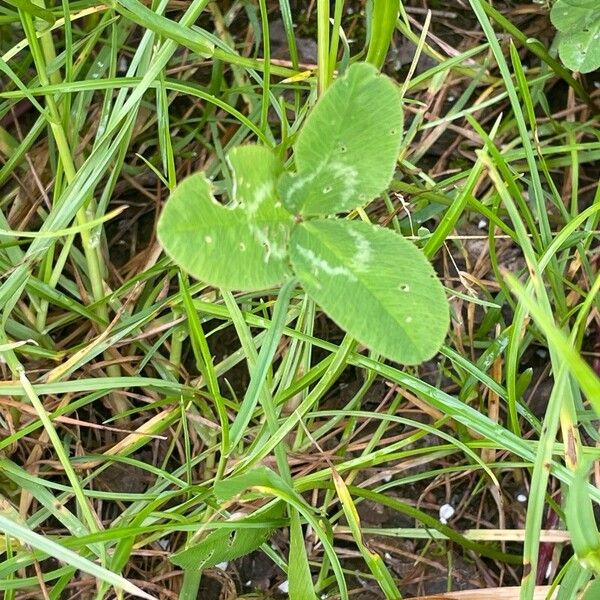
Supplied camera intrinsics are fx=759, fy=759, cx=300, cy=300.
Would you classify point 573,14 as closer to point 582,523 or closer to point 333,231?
point 333,231

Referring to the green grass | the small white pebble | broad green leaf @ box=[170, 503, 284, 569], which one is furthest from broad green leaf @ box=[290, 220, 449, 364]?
the small white pebble

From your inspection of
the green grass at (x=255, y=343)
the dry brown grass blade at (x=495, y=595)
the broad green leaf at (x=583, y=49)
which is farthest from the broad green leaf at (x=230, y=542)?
the broad green leaf at (x=583, y=49)

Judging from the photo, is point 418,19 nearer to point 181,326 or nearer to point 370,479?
point 181,326

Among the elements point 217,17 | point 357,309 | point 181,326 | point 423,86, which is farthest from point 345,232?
point 217,17

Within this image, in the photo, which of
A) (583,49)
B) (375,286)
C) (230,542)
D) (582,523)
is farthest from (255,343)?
(583,49)

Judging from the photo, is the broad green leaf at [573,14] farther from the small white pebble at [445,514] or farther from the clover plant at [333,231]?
the small white pebble at [445,514]

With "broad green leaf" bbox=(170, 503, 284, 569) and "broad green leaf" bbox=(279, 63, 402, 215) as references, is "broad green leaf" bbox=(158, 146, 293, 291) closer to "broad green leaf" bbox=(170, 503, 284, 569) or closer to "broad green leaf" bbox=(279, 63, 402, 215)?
"broad green leaf" bbox=(279, 63, 402, 215)
